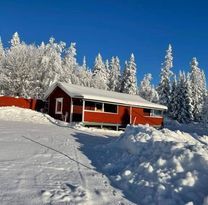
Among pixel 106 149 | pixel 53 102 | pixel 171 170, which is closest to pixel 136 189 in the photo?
pixel 171 170

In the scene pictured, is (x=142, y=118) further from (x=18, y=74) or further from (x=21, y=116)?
(x=18, y=74)

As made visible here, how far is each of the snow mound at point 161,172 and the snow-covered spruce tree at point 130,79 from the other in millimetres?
49914

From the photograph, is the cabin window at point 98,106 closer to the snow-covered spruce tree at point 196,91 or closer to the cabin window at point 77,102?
the cabin window at point 77,102

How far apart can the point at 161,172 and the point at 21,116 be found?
21864 mm

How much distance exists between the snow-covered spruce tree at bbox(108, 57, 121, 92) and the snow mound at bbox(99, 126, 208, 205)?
58212 mm

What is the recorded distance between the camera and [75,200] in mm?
Result: 6648

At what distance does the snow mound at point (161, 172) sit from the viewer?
701cm

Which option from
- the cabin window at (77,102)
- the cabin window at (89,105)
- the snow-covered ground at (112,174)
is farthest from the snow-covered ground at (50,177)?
the cabin window at (89,105)

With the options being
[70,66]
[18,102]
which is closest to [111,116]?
[18,102]

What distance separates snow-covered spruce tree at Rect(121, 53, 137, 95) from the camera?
200 ft

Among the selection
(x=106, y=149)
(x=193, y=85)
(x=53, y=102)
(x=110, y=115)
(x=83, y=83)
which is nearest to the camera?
(x=106, y=149)

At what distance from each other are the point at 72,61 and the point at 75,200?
53935mm

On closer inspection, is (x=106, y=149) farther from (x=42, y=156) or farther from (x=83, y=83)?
(x=83, y=83)

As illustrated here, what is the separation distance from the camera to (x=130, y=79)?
61.9 metres
